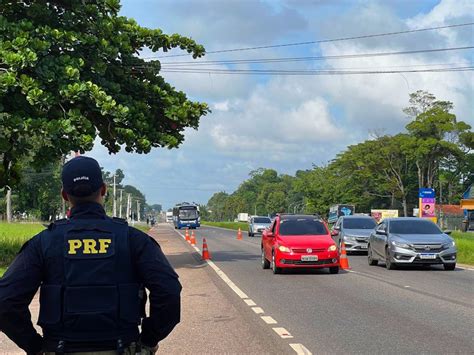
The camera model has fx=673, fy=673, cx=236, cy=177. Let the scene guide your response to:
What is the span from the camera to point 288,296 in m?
13.4

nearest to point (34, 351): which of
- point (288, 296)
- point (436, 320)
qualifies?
point (436, 320)

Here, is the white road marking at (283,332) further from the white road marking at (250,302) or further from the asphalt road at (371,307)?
the white road marking at (250,302)

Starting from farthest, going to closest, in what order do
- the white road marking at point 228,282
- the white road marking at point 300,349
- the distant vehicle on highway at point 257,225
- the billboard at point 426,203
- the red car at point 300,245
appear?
the distant vehicle on highway at point 257,225 → the billboard at point 426,203 → the red car at point 300,245 → the white road marking at point 228,282 → the white road marking at point 300,349

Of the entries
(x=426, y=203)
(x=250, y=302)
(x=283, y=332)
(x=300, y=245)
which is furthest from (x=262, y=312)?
(x=426, y=203)

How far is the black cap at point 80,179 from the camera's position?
11.3 ft

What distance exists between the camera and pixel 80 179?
135 inches

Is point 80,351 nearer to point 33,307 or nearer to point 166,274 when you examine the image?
point 166,274

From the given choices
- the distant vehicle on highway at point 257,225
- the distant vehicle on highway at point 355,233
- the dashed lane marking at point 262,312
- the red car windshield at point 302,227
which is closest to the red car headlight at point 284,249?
the red car windshield at point 302,227

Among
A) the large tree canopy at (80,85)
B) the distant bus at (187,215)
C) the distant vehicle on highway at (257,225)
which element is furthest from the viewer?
the distant bus at (187,215)

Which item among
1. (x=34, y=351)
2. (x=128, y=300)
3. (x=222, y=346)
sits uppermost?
(x=128, y=300)

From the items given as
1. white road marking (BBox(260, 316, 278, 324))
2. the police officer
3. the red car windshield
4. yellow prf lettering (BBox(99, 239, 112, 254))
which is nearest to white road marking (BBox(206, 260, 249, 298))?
the red car windshield

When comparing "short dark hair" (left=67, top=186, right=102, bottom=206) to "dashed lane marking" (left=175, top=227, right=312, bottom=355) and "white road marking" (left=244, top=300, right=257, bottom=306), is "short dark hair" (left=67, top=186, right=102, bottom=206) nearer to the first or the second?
"dashed lane marking" (left=175, top=227, right=312, bottom=355)

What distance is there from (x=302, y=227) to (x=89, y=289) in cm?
1603

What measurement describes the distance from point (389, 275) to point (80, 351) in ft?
51.5
